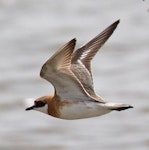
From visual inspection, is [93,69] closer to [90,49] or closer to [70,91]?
[90,49]

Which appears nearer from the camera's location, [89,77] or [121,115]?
[89,77]

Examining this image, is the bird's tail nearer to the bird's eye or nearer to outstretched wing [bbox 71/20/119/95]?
outstretched wing [bbox 71/20/119/95]

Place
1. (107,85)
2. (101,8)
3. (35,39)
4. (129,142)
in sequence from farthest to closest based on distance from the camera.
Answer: (101,8) < (35,39) < (107,85) < (129,142)

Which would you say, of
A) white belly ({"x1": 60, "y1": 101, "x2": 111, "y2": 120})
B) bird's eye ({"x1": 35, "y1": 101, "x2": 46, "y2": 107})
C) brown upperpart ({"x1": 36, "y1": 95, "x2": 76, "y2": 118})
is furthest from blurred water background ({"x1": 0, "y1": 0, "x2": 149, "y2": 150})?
white belly ({"x1": 60, "y1": 101, "x2": 111, "y2": 120})

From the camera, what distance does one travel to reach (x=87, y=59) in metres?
9.47

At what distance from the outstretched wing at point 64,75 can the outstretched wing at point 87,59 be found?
0.23m

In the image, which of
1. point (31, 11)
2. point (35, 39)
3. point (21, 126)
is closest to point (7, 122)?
point (21, 126)

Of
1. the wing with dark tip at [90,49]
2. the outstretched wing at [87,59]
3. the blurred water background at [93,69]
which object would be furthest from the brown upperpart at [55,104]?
the blurred water background at [93,69]

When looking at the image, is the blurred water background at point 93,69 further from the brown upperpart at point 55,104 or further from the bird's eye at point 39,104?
the brown upperpart at point 55,104

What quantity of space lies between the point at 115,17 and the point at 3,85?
2.78m

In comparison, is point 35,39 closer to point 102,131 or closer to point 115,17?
point 115,17

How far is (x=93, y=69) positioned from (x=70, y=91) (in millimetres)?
5753

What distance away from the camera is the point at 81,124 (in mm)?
13375

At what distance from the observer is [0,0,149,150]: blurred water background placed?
1293 centimetres
